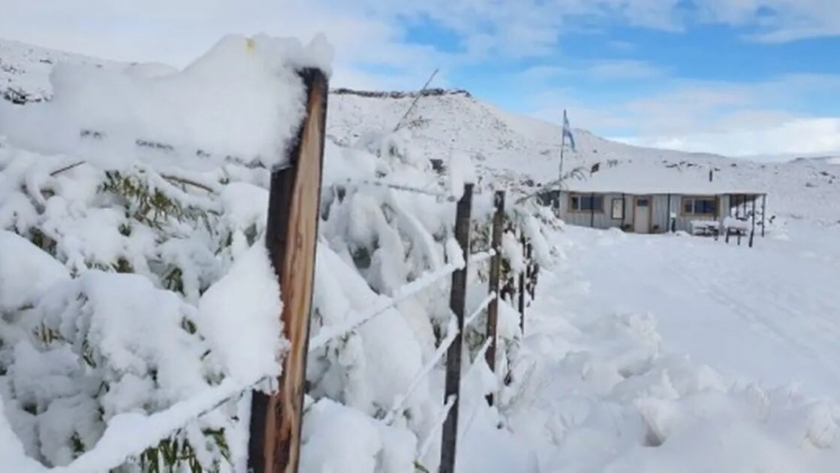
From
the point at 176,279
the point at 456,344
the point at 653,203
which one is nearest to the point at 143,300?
the point at 176,279

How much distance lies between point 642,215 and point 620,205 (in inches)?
45.9

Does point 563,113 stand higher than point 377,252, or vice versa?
point 563,113

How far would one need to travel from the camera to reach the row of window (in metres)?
34.8

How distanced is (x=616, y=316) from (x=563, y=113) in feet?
40.6

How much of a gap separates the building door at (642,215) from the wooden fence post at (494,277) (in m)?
32.6

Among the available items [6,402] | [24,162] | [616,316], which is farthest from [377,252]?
[616,316]

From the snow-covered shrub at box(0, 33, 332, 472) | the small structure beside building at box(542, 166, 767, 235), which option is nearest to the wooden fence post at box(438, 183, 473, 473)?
the snow-covered shrub at box(0, 33, 332, 472)

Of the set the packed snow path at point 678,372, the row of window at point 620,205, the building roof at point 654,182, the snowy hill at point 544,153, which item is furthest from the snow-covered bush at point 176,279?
the row of window at point 620,205

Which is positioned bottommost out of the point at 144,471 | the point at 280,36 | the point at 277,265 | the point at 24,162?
the point at 144,471

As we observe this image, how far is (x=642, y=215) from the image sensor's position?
115 ft

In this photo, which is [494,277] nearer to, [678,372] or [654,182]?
[678,372]

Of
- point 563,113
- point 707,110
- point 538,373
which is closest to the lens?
point 538,373

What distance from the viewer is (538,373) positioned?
15.9 ft

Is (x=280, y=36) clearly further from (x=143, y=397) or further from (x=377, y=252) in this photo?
(x=377, y=252)
